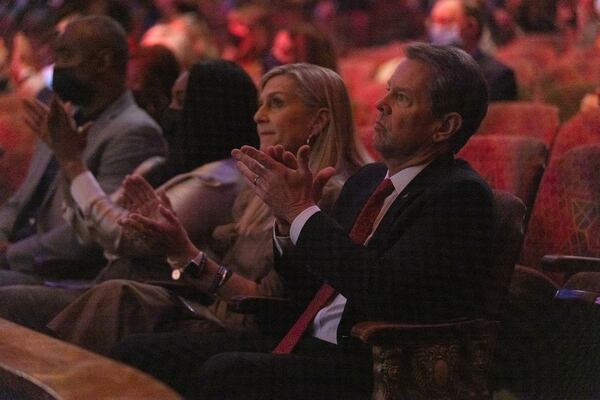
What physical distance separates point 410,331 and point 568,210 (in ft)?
2.66

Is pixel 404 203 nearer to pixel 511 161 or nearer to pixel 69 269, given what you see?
pixel 511 161

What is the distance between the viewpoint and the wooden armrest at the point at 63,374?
1111 mm

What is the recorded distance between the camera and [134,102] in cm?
298

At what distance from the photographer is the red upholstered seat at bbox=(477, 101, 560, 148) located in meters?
3.34

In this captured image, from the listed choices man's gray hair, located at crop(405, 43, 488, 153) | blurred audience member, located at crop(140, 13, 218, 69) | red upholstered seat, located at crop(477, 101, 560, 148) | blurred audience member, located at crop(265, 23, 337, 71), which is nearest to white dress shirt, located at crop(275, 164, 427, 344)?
man's gray hair, located at crop(405, 43, 488, 153)

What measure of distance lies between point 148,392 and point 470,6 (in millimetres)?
3876

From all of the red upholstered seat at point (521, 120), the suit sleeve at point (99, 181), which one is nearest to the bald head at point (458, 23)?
the red upholstered seat at point (521, 120)

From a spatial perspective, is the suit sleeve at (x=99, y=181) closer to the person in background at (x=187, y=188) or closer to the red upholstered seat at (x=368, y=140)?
the person in background at (x=187, y=188)

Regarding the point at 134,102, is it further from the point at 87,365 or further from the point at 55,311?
the point at 87,365

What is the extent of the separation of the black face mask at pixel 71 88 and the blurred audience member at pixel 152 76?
16 cm

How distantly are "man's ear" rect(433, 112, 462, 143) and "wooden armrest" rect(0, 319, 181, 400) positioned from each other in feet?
2.45

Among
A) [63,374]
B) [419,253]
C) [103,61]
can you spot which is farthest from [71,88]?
[63,374]

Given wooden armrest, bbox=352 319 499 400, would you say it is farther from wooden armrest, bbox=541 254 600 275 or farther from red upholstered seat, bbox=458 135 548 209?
red upholstered seat, bbox=458 135 548 209

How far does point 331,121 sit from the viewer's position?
2.19 meters
